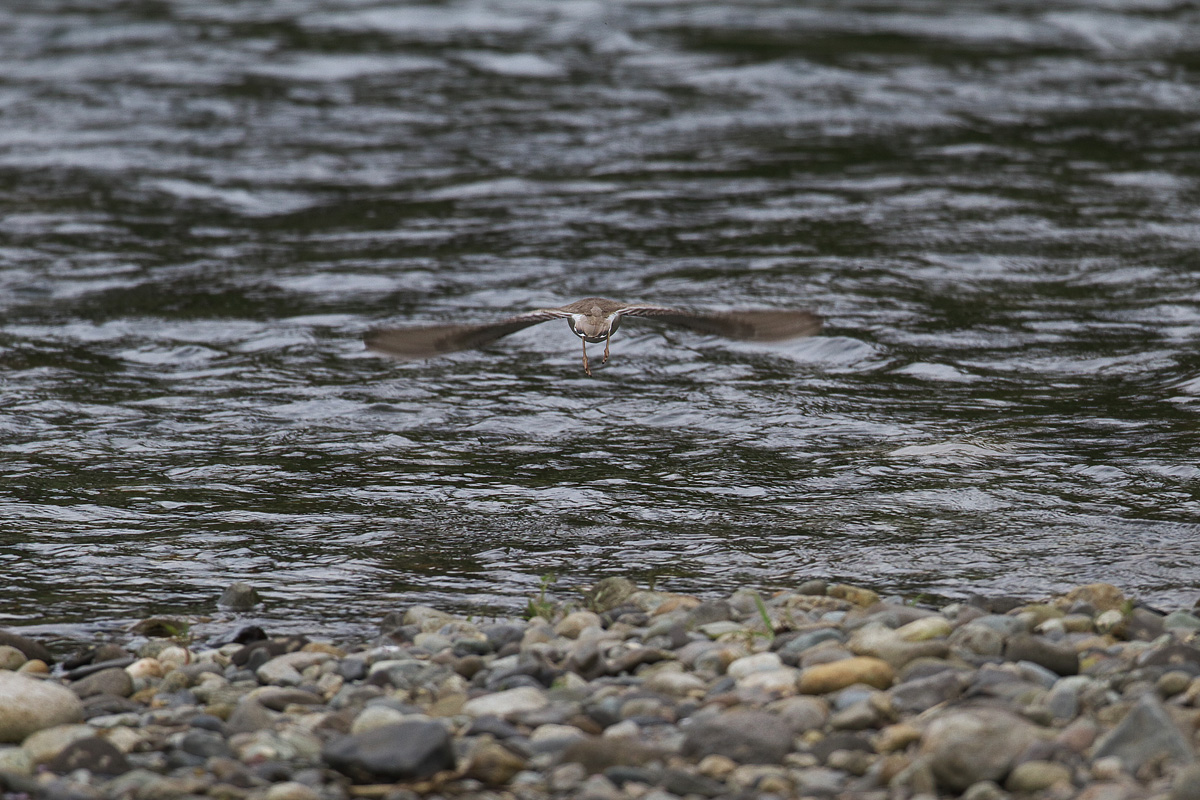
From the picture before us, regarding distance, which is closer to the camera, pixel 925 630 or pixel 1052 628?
pixel 925 630

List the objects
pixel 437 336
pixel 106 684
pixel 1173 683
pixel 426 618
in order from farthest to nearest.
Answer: pixel 437 336 → pixel 426 618 → pixel 106 684 → pixel 1173 683

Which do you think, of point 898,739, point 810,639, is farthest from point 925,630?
point 898,739

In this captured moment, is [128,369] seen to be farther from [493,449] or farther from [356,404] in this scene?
[493,449]

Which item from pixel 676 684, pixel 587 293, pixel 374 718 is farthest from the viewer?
pixel 587 293

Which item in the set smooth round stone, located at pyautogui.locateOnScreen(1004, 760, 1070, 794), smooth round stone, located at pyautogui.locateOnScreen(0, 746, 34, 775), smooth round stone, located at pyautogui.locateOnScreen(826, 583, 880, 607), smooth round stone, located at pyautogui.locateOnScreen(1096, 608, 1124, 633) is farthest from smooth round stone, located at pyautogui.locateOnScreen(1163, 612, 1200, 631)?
smooth round stone, located at pyautogui.locateOnScreen(0, 746, 34, 775)

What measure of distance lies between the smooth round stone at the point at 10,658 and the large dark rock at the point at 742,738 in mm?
2599

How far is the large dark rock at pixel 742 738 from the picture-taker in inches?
180

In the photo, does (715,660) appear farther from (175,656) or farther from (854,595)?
(175,656)

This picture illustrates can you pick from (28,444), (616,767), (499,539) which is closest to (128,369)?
(28,444)

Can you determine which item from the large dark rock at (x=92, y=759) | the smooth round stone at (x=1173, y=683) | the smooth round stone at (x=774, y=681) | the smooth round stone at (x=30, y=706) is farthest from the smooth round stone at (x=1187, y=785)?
the smooth round stone at (x=30, y=706)

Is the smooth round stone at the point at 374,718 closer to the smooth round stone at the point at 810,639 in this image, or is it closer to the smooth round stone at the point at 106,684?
the smooth round stone at the point at 106,684

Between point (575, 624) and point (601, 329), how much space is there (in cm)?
195

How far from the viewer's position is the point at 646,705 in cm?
497

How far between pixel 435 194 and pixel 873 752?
35.6ft
